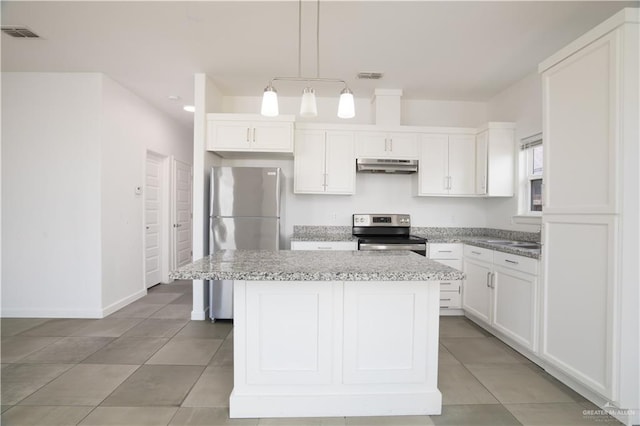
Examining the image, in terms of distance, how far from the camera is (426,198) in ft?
13.6

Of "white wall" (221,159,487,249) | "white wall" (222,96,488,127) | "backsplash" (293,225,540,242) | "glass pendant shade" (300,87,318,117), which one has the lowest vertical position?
"backsplash" (293,225,540,242)

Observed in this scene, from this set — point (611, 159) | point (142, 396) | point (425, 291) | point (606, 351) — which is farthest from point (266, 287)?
point (611, 159)

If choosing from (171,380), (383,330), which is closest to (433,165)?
(383,330)

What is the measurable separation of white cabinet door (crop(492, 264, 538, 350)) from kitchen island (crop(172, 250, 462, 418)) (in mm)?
1172

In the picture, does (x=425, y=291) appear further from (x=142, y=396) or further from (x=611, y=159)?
(x=142, y=396)

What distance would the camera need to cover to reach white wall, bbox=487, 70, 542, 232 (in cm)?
324

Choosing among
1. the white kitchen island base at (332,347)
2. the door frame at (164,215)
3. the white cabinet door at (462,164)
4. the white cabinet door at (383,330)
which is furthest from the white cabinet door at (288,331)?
the door frame at (164,215)

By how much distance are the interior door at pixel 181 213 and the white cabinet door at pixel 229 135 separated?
2181 millimetres

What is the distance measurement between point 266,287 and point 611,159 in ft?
7.07

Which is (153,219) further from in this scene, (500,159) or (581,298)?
(581,298)

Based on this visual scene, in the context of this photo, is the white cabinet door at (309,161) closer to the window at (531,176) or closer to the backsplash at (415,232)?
the backsplash at (415,232)

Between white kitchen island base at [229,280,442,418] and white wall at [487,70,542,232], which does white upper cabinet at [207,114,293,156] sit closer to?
white kitchen island base at [229,280,442,418]

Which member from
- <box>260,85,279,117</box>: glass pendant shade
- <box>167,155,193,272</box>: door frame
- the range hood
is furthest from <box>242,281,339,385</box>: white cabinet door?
<box>167,155,193,272</box>: door frame

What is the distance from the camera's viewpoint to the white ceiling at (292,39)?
2260mm
